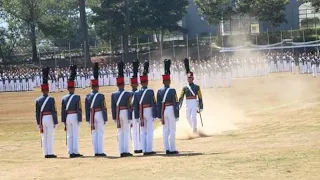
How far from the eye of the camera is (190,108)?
24.6 meters

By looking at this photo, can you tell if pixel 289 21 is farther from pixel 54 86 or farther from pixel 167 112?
pixel 167 112

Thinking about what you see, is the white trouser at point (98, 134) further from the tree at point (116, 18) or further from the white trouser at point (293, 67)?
the tree at point (116, 18)

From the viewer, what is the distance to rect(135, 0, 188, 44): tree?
273 feet

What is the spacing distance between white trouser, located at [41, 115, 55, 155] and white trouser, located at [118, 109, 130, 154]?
1.96 m

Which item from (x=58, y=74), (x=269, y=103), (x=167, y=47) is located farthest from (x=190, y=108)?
(x=167, y=47)

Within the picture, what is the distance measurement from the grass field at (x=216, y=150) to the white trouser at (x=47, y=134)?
0.34 meters

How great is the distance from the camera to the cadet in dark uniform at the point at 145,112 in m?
19.7

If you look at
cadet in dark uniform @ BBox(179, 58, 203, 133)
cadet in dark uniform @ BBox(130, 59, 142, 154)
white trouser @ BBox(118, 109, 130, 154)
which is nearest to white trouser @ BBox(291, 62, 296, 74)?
cadet in dark uniform @ BBox(179, 58, 203, 133)

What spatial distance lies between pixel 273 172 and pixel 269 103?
72.3 ft

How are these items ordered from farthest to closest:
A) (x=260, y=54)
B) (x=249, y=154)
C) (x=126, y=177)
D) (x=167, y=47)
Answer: (x=167, y=47) < (x=260, y=54) < (x=249, y=154) < (x=126, y=177)

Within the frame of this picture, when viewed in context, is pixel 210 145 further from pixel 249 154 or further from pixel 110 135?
pixel 110 135

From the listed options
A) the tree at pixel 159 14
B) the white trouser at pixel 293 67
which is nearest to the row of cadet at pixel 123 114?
the white trouser at pixel 293 67

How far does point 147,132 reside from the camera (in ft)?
65.0

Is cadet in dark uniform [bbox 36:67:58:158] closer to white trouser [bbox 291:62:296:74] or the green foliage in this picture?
white trouser [bbox 291:62:296:74]
